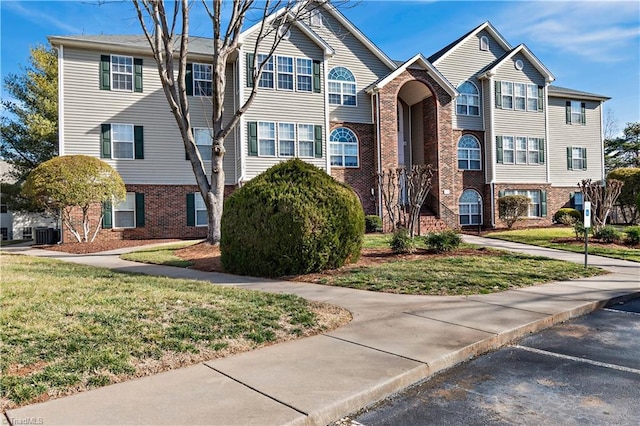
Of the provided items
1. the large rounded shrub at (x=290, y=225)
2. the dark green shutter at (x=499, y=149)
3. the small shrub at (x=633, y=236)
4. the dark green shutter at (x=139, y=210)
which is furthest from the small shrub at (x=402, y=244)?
the dark green shutter at (x=499, y=149)

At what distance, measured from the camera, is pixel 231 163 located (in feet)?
70.1

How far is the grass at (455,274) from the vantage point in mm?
8031

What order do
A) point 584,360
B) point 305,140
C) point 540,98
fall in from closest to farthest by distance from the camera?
point 584,360, point 305,140, point 540,98

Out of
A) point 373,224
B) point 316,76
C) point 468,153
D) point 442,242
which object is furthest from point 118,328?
point 468,153

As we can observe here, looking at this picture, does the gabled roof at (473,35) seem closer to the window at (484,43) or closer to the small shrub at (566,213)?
the window at (484,43)

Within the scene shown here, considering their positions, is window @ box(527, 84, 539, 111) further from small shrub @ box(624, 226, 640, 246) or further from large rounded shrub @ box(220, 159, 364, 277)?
large rounded shrub @ box(220, 159, 364, 277)

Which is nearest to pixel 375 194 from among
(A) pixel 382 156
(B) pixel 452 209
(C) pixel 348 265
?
(A) pixel 382 156

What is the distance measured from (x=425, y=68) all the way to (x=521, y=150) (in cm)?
779

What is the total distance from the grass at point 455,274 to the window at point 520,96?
16.6 m

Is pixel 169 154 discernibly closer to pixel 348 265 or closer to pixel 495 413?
pixel 348 265

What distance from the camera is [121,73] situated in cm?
1972

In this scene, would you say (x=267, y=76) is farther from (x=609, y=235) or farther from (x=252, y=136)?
(x=609, y=235)

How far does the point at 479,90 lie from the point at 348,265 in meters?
18.8

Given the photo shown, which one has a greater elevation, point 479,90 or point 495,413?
point 479,90
